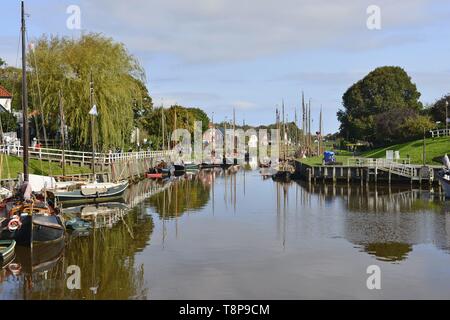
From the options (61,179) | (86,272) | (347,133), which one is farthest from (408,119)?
(86,272)

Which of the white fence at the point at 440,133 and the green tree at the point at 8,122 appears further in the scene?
the white fence at the point at 440,133

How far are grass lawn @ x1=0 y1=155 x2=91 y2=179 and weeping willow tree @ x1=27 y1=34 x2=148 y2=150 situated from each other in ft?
14.7

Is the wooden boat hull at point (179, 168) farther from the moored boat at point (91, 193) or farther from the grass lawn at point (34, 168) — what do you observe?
the moored boat at point (91, 193)

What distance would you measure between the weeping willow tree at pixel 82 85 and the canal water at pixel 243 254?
45.9 ft

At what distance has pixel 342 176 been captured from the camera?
5953cm

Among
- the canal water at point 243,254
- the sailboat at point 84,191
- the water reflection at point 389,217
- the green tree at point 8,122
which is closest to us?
the canal water at point 243,254

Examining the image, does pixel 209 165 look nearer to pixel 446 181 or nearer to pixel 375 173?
pixel 375 173

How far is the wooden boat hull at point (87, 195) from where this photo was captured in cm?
3803

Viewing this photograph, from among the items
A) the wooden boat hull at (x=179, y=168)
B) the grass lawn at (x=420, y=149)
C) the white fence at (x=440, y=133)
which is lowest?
the wooden boat hull at (x=179, y=168)

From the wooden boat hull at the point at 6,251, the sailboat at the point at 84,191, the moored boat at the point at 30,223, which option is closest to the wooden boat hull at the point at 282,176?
the sailboat at the point at 84,191

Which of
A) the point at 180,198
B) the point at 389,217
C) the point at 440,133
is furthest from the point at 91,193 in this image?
the point at 440,133

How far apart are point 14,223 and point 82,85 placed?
30936 mm
